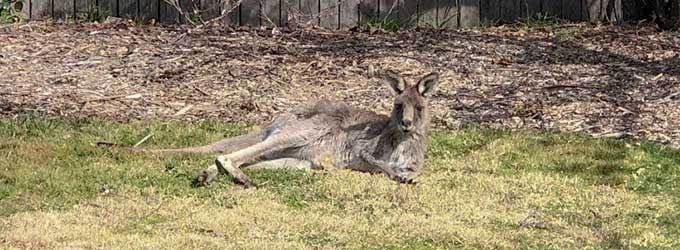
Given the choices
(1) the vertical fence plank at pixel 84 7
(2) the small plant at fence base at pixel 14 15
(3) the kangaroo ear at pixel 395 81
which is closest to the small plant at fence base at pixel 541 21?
(1) the vertical fence plank at pixel 84 7

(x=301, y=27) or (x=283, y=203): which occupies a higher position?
(x=301, y=27)

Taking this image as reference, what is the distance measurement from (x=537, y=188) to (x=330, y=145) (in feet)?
5.17

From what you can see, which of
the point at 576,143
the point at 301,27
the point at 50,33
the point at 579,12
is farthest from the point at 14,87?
the point at 579,12

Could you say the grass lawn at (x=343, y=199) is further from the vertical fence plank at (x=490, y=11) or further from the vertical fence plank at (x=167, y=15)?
the vertical fence plank at (x=490, y=11)

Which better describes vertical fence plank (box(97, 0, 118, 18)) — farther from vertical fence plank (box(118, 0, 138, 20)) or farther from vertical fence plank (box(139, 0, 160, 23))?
vertical fence plank (box(139, 0, 160, 23))

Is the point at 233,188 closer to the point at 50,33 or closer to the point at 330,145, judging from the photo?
the point at 330,145

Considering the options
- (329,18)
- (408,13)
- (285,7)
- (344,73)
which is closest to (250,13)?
(285,7)

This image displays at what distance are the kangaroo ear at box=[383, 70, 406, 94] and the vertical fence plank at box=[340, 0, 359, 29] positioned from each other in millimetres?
4843

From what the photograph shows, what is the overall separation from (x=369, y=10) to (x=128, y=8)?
8.60 ft

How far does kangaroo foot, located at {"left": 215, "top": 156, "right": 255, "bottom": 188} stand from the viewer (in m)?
8.08

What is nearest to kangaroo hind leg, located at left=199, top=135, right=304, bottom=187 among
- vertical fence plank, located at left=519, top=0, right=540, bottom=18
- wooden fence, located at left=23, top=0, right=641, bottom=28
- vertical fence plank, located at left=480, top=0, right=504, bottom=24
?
wooden fence, located at left=23, top=0, right=641, bottom=28

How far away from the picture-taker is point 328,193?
7.96 m

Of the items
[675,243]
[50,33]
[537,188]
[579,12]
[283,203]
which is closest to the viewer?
[675,243]

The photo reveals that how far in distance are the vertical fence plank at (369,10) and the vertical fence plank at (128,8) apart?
2451 millimetres
